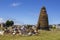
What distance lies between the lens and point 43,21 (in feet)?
164

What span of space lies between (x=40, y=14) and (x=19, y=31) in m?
22.0

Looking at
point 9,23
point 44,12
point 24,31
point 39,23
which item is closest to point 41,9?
point 44,12

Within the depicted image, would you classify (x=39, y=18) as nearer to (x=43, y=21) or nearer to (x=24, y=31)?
(x=43, y=21)

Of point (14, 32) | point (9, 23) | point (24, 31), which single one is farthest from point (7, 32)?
point (9, 23)

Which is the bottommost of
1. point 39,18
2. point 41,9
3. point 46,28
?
point 46,28

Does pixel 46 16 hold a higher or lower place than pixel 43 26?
higher

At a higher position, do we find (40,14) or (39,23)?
(40,14)

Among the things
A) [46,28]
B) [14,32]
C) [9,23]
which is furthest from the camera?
[9,23]

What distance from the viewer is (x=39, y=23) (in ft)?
165

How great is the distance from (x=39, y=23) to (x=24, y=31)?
67.2 feet

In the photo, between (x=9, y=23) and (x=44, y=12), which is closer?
(x=44, y=12)

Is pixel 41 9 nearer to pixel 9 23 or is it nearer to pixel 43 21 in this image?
pixel 43 21

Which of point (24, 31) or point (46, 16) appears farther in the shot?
point (46, 16)

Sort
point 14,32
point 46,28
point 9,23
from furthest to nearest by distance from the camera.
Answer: point 9,23, point 46,28, point 14,32
